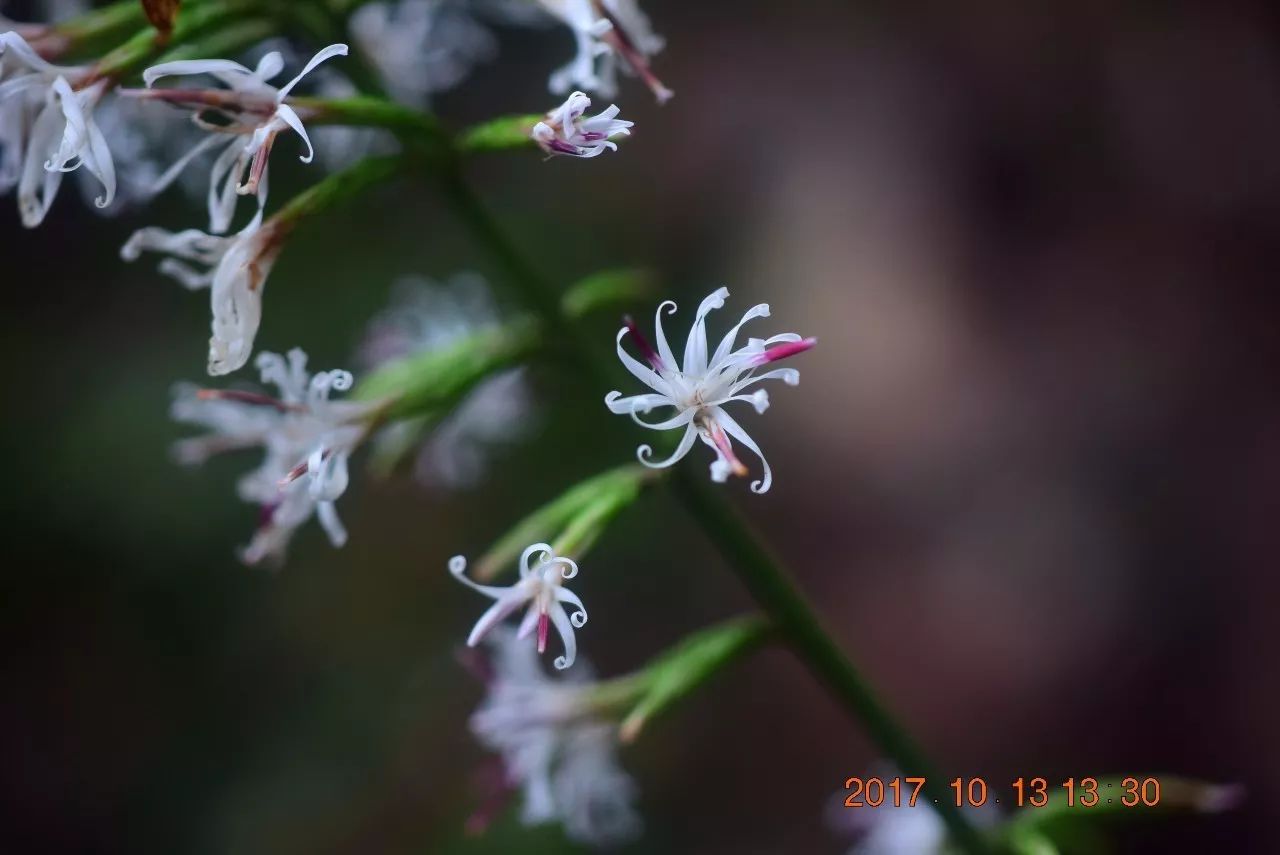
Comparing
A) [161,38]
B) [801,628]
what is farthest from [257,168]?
[801,628]

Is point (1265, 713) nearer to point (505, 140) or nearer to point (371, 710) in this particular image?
point (371, 710)

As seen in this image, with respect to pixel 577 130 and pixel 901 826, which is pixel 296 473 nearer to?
pixel 577 130

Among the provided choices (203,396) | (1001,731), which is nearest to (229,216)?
(203,396)

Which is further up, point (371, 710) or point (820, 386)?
point (371, 710)

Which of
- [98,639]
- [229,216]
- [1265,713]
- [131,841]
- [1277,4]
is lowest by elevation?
[1265,713]

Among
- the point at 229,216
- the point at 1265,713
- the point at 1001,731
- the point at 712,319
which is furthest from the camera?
the point at 712,319

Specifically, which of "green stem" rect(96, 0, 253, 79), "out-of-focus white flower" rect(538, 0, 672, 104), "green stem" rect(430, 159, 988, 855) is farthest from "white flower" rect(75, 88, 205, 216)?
"out-of-focus white flower" rect(538, 0, 672, 104)

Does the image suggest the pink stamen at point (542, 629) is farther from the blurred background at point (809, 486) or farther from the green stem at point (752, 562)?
the blurred background at point (809, 486)
